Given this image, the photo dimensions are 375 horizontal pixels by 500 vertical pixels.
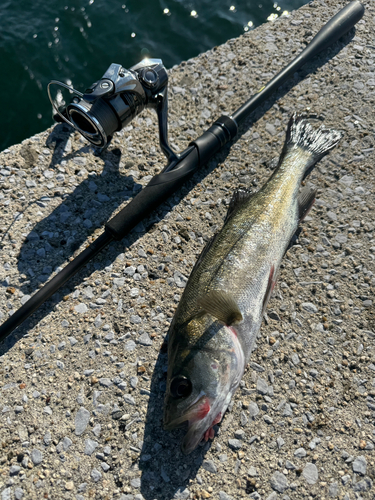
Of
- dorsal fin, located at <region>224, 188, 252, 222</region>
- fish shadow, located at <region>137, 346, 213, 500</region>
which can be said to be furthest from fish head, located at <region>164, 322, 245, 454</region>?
dorsal fin, located at <region>224, 188, 252, 222</region>

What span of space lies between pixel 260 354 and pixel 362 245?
1.73 meters

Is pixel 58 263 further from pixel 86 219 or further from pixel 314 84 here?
pixel 314 84

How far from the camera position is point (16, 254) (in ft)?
12.4

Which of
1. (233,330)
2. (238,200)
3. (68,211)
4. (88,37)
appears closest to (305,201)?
(238,200)

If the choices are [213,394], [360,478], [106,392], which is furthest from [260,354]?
[106,392]

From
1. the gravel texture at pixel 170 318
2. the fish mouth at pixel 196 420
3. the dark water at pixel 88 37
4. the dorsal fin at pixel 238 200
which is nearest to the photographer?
the fish mouth at pixel 196 420

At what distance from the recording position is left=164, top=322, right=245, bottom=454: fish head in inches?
101

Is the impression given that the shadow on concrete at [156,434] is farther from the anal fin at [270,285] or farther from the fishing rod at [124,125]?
the anal fin at [270,285]

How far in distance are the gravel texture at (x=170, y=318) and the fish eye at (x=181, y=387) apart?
0.64 meters

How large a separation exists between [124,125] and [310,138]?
7.11ft

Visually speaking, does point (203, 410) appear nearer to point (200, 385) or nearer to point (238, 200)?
A: point (200, 385)

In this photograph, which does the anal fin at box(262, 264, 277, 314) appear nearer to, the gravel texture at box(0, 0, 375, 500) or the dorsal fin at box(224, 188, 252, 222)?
the gravel texture at box(0, 0, 375, 500)

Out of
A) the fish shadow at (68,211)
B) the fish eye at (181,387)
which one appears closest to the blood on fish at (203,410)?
the fish eye at (181,387)

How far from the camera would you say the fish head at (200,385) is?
256 cm
